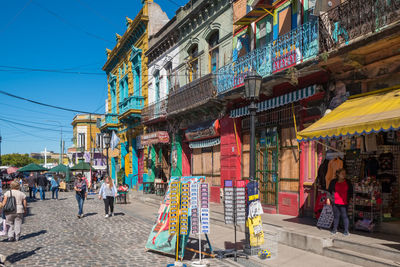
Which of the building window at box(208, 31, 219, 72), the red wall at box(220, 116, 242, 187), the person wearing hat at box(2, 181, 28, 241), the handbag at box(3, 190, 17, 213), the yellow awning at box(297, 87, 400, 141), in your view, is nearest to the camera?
the yellow awning at box(297, 87, 400, 141)

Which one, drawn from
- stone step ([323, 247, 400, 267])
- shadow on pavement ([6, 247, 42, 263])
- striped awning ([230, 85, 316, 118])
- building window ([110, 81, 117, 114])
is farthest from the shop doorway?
building window ([110, 81, 117, 114])

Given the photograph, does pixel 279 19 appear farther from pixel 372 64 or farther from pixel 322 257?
pixel 322 257

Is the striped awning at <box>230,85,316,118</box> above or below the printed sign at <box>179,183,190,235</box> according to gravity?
above

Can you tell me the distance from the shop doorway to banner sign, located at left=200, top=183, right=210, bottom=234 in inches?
206

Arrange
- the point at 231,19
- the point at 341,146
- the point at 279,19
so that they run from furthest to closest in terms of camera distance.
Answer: the point at 231,19
the point at 279,19
the point at 341,146

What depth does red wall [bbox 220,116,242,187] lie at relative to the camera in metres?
14.0

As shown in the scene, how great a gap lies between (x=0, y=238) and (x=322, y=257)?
8103 mm

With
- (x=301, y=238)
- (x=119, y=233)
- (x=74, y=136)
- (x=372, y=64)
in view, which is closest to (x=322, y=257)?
(x=301, y=238)

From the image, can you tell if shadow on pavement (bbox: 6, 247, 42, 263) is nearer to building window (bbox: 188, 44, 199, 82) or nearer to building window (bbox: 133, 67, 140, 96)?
Answer: building window (bbox: 188, 44, 199, 82)

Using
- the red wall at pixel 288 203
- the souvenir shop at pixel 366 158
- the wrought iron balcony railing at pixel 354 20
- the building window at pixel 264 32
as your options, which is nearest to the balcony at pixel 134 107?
the building window at pixel 264 32

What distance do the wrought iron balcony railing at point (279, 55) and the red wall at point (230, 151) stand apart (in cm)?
157

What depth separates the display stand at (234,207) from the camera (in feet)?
23.7

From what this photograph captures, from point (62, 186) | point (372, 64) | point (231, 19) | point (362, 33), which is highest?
point (231, 19)

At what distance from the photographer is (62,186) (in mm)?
29828
